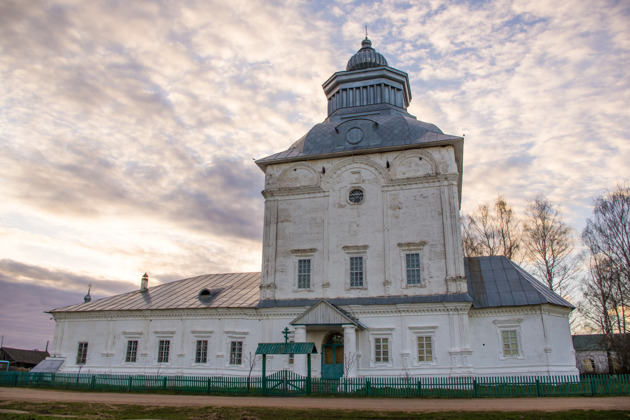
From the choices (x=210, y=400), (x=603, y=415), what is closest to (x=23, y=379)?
(x=210, y=400)

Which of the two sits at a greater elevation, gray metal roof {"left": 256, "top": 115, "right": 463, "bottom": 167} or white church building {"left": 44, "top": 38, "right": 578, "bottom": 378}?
gray metal roof {"left": 256, "top": 115, "right": 463, "bottom": 167}

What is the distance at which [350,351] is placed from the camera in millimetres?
21703

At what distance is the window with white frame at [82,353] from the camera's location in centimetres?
2716

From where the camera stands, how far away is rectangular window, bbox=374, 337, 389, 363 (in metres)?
22.7

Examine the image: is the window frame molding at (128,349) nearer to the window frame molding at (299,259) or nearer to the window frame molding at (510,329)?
the window frame molding at (299,259)

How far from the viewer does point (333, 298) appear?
79.5ft

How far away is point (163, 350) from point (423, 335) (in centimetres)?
1332

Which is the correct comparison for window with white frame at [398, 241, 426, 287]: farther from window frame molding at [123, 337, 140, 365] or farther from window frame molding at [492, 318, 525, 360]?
window frame molding at [123, 337, 140, 365]

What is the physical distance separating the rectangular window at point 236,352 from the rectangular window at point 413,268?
8939mm

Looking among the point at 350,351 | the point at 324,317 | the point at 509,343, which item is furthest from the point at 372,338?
the point at 509,343

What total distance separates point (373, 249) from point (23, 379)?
17.8 meters

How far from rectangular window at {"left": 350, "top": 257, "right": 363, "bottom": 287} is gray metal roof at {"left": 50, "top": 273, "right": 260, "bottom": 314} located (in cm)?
519

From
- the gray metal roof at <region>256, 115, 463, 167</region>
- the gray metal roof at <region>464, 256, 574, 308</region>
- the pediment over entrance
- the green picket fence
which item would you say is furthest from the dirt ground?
the gray metal roof at <region>256, 115, 463, 167</region>

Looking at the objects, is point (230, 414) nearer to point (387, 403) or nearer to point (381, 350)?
point (387, 403)
